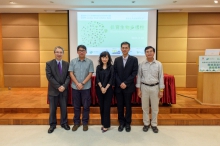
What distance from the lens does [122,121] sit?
3.17 metres

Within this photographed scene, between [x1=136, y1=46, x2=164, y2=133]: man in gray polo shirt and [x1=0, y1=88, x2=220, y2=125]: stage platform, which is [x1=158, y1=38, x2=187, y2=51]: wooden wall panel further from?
[x1=136, y1=46, x2=164, y2=133]: man in gray polo shirt

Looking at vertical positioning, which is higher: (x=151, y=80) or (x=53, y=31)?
(x=53, y=31)

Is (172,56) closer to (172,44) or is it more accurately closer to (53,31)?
(172,44)

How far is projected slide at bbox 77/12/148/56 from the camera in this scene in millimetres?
4988

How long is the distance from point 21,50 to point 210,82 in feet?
17.8

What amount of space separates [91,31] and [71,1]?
0.90 metres

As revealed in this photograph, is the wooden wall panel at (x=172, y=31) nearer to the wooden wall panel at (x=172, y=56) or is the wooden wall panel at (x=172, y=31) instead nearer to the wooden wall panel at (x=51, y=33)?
the wooden wall panel at (x=172, y=56)

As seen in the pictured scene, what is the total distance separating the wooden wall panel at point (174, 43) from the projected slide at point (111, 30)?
3.57 ft

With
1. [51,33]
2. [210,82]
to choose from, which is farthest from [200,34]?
[51,33]

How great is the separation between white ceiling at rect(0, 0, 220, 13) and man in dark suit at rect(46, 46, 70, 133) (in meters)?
2.35

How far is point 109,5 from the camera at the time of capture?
5.12 meters

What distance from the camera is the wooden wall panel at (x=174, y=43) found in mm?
5777

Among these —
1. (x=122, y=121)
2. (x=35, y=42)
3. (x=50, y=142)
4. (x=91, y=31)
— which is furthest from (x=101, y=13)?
(x=50, y=142)

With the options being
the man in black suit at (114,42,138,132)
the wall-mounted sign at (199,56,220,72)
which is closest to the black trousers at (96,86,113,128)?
the man in black suit at (114,42,138,132)
